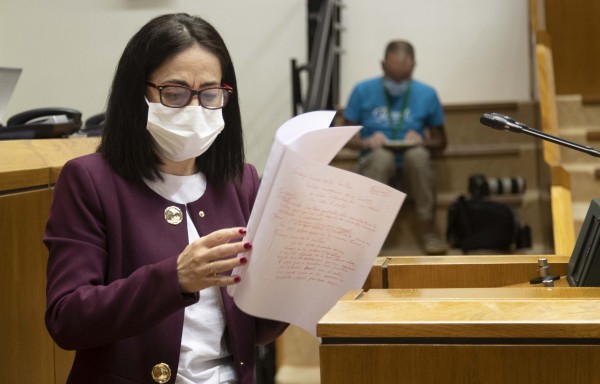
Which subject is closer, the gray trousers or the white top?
the white top

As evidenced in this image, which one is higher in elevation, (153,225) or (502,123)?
(502,123)

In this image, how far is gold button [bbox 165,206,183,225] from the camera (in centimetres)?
157

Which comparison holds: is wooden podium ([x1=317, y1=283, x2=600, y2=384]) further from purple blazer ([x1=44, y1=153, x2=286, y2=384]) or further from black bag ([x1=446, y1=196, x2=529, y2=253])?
black bag ([x1=446, y1=196, x2=529, y2=253])

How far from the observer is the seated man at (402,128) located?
5.44 meters

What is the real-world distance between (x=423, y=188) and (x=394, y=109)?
0.61 metres

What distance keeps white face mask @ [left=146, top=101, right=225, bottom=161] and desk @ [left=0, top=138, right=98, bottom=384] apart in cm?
54

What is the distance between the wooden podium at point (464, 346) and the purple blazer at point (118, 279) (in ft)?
1.17

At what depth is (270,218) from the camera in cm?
131

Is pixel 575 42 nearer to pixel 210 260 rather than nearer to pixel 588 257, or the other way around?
pixel 588 257

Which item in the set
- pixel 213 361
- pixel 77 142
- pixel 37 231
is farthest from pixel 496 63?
pixel 213 361

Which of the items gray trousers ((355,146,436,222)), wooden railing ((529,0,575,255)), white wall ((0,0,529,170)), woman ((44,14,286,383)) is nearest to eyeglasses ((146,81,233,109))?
woman ((44,14,286,383))

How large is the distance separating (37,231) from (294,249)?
990 mm

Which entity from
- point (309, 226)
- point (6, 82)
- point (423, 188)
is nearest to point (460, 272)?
point (309, 226)

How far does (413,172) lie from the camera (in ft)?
17.9
